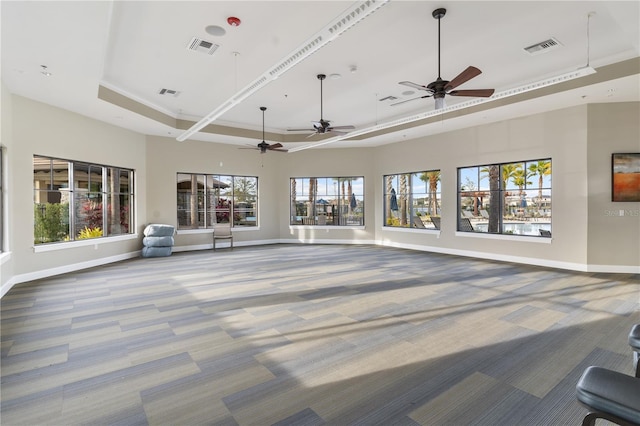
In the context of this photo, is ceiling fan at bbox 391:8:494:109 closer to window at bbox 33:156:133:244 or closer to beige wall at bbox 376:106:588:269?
beige wall at bbox 376:106:588:269

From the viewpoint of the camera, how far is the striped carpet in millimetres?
2221

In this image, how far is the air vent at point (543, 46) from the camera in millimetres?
4681

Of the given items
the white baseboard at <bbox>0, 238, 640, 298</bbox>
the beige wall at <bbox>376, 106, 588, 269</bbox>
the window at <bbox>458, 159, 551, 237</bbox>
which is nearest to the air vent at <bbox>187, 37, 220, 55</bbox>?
the white baseboard at <bbox>0, 238, 640, 298</bbox>

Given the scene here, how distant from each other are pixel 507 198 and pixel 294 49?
6.53 m

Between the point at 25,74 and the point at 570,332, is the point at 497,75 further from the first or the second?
the point at 25,74

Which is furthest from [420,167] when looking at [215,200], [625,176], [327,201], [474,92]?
[215,200]

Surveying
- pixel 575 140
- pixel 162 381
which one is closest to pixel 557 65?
pixel 575 140

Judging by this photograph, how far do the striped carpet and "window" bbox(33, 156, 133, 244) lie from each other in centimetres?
143

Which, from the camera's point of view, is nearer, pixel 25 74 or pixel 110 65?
pixel 25 74

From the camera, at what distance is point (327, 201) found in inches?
451

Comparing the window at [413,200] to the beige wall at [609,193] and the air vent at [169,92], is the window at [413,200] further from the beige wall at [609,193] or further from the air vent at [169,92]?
the air vent at [169,92]

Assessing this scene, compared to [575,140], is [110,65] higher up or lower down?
higher up

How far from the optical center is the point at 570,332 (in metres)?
3.50

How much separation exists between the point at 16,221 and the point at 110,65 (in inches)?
122
